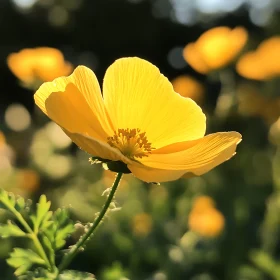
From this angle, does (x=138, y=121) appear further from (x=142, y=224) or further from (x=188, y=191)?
(x=188, y=191)

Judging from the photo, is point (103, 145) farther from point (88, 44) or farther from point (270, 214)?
point (88, 44)

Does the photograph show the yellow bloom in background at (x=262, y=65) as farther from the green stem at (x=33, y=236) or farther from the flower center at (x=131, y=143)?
the green stem at (x=33, y=236)

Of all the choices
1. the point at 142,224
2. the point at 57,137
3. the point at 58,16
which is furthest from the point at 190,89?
the point at 58,16

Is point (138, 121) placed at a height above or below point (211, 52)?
below

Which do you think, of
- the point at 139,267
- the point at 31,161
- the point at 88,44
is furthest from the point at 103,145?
the point at 88,44

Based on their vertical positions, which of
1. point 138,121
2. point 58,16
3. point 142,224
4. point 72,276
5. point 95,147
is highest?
point 58,16

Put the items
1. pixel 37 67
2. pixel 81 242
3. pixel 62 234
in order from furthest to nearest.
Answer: pixel 37 67 → pixel 62 234 → pixel 81 242

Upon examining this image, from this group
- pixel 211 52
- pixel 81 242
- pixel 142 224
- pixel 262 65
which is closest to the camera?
pixel 81 242
